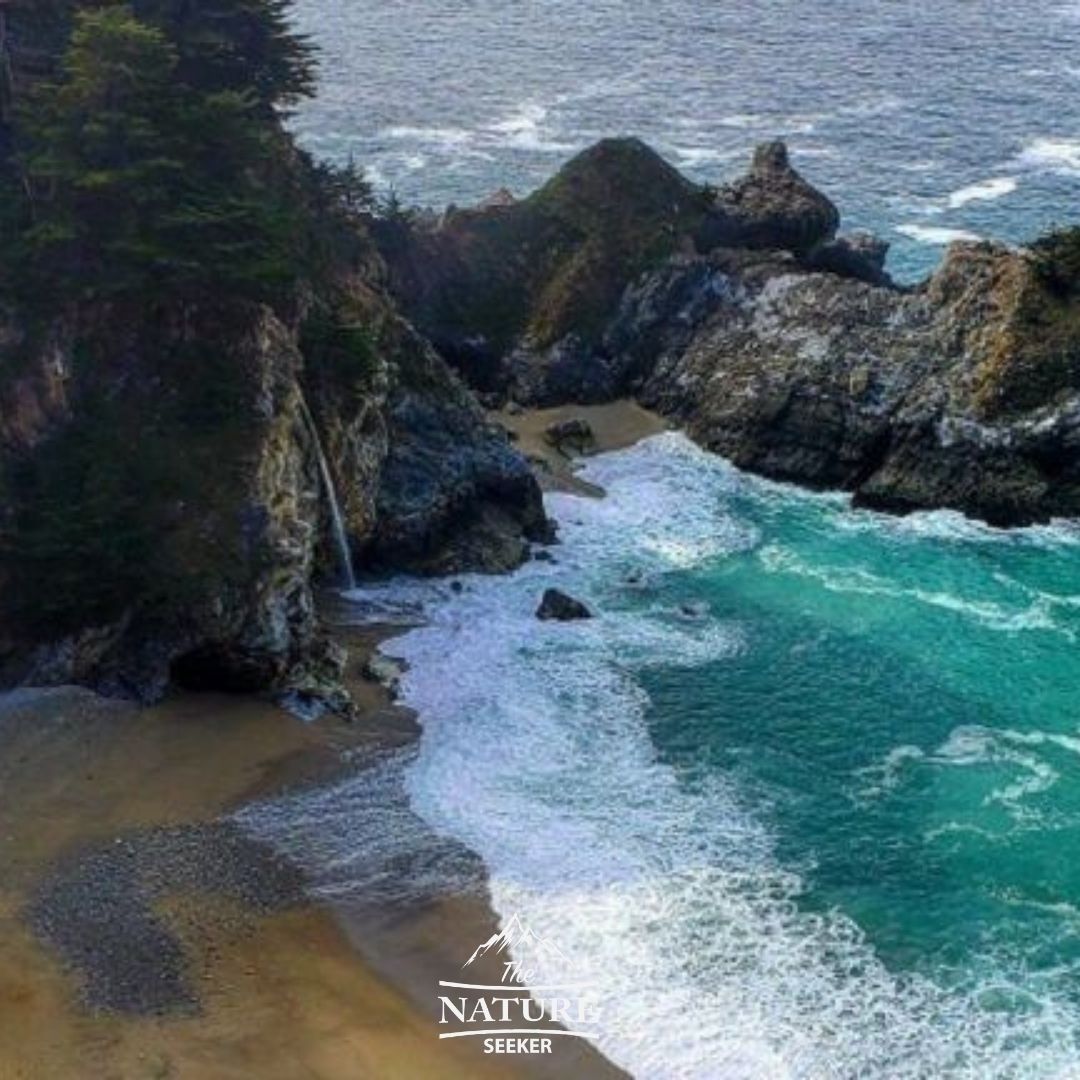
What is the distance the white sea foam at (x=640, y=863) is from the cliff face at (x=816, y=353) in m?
10.3

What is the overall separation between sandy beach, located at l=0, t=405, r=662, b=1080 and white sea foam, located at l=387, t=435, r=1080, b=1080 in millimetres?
2161

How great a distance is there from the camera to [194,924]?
127 ft

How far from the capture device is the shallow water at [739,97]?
9675cm

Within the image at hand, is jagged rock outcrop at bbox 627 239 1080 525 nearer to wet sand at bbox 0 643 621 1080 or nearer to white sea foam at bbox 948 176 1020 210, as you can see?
white sea foam at bbox 948 176 1020 210

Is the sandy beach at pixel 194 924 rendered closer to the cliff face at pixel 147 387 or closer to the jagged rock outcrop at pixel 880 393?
the cliff face at pixel 147 387

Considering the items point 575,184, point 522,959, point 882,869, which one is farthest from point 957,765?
point 575,184

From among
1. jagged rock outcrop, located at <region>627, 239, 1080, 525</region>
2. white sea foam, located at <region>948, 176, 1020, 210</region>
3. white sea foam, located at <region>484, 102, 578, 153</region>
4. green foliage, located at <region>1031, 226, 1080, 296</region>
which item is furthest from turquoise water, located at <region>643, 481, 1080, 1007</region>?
white sea foam, located at <region>484, 102, 578, 153</region>

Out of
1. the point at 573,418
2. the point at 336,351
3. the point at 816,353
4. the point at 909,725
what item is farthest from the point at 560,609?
the point at 816,353

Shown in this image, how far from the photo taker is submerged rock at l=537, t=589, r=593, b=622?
55594 mm

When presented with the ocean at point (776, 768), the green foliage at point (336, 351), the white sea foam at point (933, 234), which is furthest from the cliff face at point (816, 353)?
the green foliage at point (336, 351)

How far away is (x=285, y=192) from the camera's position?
59.7 meters

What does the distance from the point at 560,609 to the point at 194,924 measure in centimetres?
2049

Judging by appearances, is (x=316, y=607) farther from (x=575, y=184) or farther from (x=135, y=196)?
(x=575, y=184)

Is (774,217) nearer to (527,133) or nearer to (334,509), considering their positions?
(334,509)
